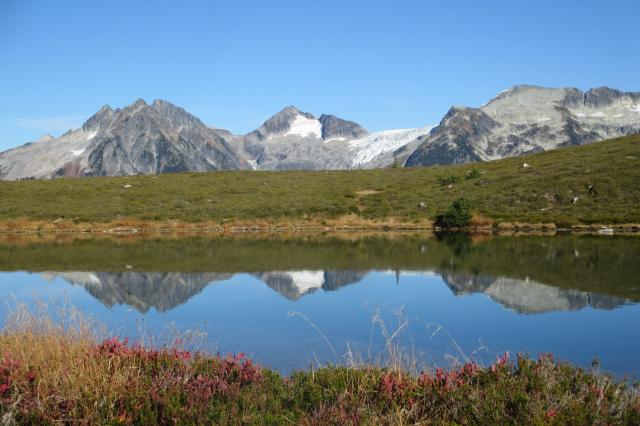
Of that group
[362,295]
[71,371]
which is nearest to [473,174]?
[362,295]

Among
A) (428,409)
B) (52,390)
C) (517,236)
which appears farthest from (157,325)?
(517,236)

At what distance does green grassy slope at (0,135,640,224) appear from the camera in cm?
6919

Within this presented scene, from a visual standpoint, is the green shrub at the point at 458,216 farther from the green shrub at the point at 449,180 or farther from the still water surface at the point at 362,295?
the green shrub at the point at 449,180

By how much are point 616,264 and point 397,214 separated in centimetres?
4314

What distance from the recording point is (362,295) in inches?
984

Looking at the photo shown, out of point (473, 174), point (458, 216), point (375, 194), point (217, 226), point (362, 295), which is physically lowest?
point (362, 295)

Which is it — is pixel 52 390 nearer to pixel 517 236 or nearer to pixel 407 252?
pixel 407 252

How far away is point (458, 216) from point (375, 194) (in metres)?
22.6

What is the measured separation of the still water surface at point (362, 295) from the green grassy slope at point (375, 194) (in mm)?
22461

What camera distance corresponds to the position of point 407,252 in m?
41.7

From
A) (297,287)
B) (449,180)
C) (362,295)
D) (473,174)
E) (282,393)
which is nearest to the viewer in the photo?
(282,393)

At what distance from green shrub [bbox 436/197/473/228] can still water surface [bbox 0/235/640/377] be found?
1816 cm

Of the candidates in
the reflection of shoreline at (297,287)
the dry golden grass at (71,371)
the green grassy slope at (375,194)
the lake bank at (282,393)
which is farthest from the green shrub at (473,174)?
the dry golden grass at (71,371)

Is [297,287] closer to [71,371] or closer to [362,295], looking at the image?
[362,295]
